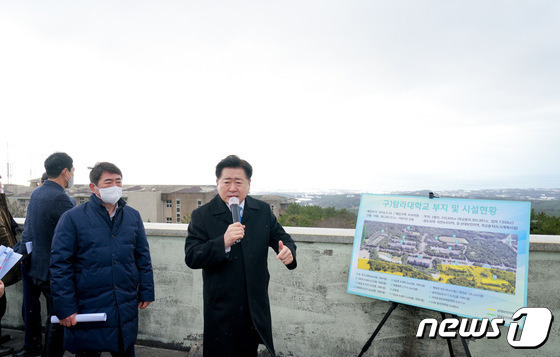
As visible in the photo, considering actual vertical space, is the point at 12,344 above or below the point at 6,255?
below

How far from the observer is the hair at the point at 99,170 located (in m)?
2.34

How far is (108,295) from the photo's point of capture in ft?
7.30

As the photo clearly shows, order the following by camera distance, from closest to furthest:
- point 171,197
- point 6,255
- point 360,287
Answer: point 6,255, point 360,287, point 171,197

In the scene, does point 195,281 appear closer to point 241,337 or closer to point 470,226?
point 241,337

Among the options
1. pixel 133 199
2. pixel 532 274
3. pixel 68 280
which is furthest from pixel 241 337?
pixel 133 199

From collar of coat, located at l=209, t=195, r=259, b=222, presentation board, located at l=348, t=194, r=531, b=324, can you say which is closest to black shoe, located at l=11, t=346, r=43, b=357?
collar of coat, located at l=209, t=195, r=259, b=222

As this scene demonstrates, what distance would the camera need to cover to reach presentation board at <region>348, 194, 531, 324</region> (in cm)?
218

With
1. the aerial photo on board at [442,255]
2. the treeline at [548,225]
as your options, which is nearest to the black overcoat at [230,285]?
the aerial photo on board at [442,255]

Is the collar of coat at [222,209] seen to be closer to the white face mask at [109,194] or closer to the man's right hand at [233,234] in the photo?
the man's right hand at [233,234]

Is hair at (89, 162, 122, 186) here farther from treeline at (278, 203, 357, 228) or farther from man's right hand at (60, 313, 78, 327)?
treeline at (278, 203, 357, 228)

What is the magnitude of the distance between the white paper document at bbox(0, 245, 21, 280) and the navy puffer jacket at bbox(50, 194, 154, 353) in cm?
21

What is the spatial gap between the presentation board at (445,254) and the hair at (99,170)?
6.58 ft

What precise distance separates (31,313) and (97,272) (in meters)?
1.70

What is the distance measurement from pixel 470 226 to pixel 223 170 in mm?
1823
